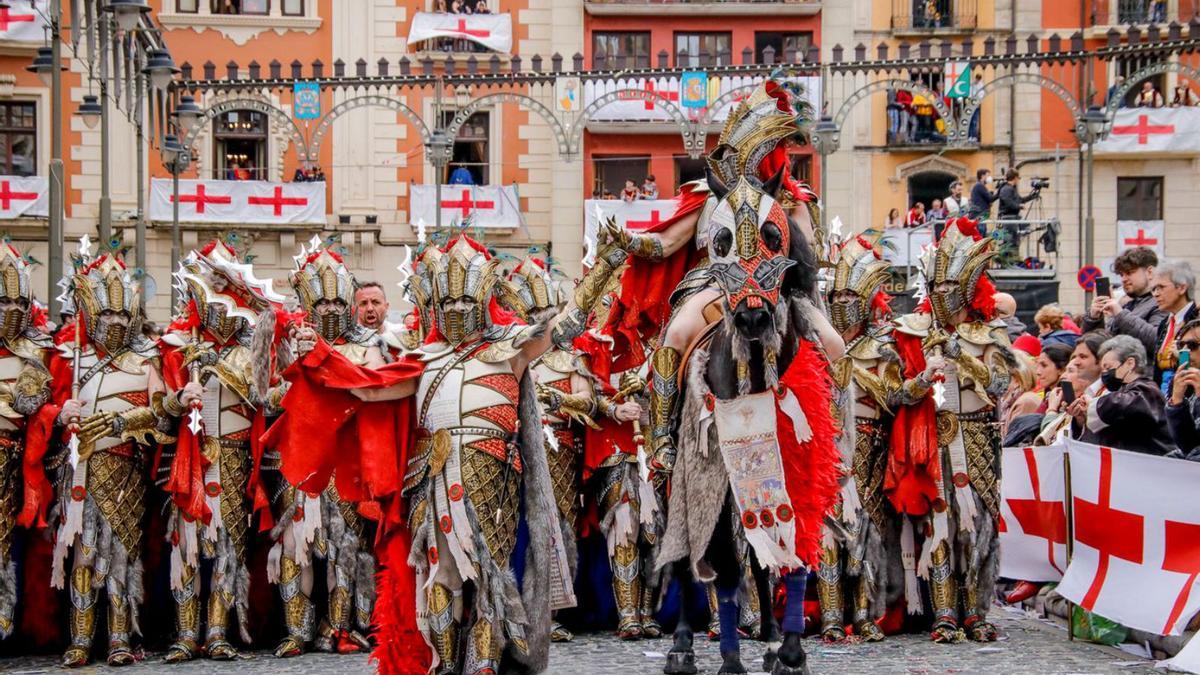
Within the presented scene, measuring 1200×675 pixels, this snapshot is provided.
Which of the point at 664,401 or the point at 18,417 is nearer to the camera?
A: the point at 664,401

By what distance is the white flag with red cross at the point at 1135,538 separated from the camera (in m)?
9.27

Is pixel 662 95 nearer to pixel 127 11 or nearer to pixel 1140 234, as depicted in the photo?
pixel 1140 234

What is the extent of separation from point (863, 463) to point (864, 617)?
900mm

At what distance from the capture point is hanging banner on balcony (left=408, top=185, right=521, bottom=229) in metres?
32.8

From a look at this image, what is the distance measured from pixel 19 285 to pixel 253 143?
25.8 m

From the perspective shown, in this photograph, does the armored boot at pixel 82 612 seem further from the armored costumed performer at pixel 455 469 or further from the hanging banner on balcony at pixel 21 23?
the hanging banner on balcony at pixel 21 23

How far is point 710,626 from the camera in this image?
1102 cm

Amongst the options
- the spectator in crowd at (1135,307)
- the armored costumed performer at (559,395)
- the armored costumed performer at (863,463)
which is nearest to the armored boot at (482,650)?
the armored costumed performer at (559,395)

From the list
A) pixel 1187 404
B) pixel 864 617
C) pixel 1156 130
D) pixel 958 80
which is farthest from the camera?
pixel 1156 130

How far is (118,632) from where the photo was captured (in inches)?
404

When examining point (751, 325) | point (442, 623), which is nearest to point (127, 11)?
point (442, 623)

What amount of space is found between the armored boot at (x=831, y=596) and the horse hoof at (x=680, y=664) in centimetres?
136

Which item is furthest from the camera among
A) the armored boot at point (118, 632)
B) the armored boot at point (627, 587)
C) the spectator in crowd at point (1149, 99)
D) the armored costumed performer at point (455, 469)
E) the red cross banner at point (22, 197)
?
the spectator in crowd at point (1149, 99)

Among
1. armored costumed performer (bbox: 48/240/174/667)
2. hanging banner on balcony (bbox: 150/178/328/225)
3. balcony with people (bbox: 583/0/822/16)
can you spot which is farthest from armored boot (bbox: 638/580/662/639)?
balcony with people (bbox: 583/0/822/16)
